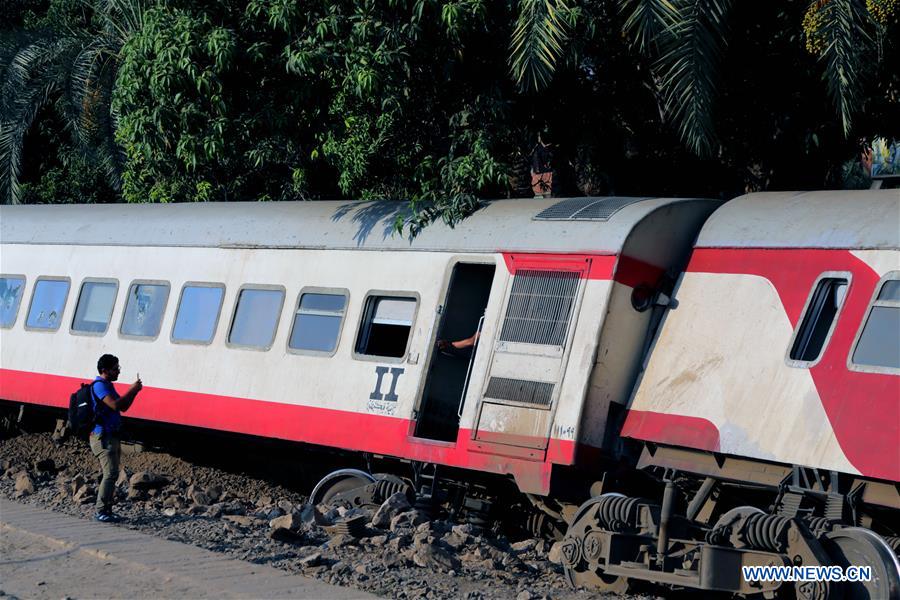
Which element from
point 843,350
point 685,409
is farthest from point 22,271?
point 843,350

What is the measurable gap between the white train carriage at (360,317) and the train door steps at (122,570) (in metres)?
2.64

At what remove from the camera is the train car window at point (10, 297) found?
16.6 metres

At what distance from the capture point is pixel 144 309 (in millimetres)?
14883

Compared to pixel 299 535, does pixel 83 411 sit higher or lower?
higher

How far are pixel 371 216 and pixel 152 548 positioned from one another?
466 cm

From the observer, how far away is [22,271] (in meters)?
16.8

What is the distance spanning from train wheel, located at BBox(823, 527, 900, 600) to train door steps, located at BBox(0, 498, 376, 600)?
3.44m

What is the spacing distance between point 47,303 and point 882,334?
11.4m

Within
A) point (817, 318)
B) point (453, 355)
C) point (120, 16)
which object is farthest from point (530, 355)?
point (120, 16)

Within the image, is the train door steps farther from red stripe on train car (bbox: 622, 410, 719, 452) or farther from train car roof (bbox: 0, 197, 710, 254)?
train car roof (bbox: 0, 197, 710, 254)

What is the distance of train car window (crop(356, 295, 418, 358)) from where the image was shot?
12383 mm

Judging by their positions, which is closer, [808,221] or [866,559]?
[866,559]

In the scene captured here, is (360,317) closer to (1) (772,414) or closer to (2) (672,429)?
(2) (672,429)

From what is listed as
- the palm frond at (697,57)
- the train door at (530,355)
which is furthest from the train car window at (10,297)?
the palm frond at (697,57)
